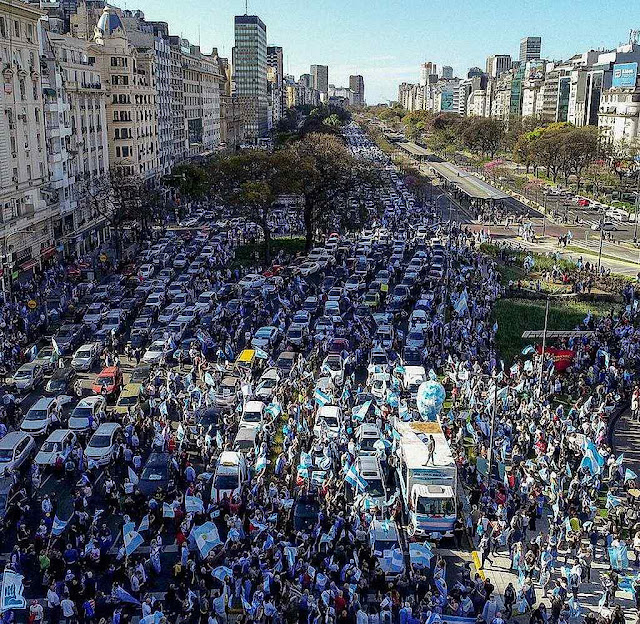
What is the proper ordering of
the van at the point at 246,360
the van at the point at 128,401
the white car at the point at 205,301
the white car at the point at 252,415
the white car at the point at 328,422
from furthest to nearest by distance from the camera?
the white car at the point at 205,301 < the van at the point at 246,360 < the van at the point at 128,401 < the white car at the point at 252,415 < the white car at the point at 328,422

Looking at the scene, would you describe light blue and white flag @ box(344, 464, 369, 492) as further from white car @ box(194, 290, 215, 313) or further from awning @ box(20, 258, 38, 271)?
awning @ box(20, 258, 38, 271)

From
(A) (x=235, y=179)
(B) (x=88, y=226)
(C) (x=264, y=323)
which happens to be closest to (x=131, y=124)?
(B) (x=88, y=226)

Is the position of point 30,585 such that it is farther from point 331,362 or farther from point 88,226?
point 88,226

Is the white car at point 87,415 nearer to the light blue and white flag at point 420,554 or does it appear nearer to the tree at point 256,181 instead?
the light blue and white flag at point 420,554

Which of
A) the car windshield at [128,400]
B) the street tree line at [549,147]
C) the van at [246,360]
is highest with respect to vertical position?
the street tree line at [549,147]

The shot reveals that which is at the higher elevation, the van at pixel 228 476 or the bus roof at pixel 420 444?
the bus roof at pixel 420 444

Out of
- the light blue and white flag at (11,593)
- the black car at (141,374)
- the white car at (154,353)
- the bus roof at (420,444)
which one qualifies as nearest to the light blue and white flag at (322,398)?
the bus roof at (420,444)

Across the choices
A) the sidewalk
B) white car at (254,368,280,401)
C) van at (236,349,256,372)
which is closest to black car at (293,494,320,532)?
the sidewalk

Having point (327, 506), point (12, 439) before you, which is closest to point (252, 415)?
point (327, 506)
